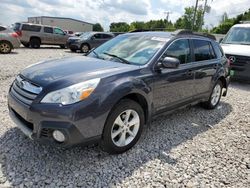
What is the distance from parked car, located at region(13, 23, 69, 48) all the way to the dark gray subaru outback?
1575cm

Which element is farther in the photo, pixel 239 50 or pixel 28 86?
pixel 239 50

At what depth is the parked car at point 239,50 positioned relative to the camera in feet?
29.1

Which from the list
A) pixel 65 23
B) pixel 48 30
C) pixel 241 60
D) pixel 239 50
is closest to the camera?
pixel 241 60

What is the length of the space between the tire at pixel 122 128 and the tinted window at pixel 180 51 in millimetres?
1115

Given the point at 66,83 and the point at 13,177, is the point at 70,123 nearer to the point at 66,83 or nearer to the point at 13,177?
the point at 66,83

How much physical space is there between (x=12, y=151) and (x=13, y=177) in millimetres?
592

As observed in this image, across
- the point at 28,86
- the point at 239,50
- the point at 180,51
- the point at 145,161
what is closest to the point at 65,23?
the point at 239,50

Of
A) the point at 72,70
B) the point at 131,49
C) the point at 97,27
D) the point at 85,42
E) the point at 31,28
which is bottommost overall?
the point at 97,27

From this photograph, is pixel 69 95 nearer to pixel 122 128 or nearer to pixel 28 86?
pixel 28 86

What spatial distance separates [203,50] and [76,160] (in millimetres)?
3386

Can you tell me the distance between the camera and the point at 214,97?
19.4 ft

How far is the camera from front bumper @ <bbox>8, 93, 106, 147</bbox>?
289 cm

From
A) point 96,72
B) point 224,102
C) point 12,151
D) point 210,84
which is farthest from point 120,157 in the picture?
point 224,102

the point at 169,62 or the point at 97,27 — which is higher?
the point at 169,62
